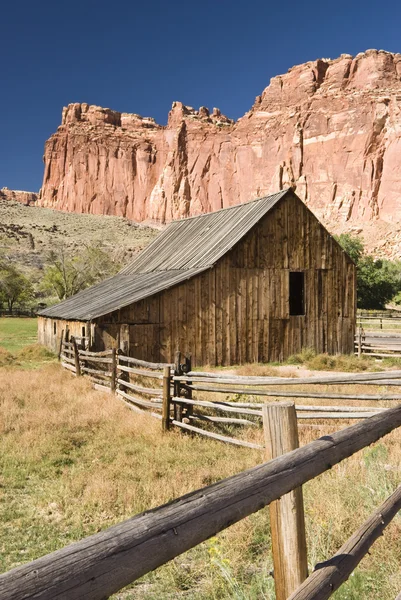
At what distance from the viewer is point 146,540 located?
1688 millimetres

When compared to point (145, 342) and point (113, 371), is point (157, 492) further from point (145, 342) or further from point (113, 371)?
point (145, 342)

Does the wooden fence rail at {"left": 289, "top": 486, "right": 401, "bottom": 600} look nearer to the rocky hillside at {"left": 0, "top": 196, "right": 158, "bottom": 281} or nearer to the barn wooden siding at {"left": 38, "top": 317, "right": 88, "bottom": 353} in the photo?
the barn wooden siding at {"left": 38, "top": 317, "right": 88, "bottom": 353}

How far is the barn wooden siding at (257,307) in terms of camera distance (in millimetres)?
17703

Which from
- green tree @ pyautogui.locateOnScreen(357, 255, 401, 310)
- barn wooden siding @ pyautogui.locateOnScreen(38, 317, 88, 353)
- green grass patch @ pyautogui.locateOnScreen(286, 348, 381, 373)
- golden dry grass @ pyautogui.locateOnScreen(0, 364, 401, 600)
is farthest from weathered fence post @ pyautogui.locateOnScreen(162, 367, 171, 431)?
green tree @ pyautogui.locateOnScreen(357, 255, 401, 310)

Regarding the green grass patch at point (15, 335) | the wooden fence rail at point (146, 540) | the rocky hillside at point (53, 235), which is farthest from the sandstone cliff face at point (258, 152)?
the wooden fence rail at point (146, 540)

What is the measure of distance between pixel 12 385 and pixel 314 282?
13.0 metres

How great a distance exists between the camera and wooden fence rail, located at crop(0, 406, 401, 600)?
1.40 metres

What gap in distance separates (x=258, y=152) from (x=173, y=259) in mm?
105125

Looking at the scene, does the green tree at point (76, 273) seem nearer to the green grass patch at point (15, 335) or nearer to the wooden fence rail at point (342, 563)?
the green grass patch at point (15, 335)

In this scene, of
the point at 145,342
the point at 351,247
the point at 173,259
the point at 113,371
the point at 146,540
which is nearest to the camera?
the point at 146,540

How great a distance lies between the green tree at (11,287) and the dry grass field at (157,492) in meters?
40.2

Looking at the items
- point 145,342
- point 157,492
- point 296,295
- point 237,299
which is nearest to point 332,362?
point 237,299

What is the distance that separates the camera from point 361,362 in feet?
63.3

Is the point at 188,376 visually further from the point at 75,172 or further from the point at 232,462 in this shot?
the point at 75,172
